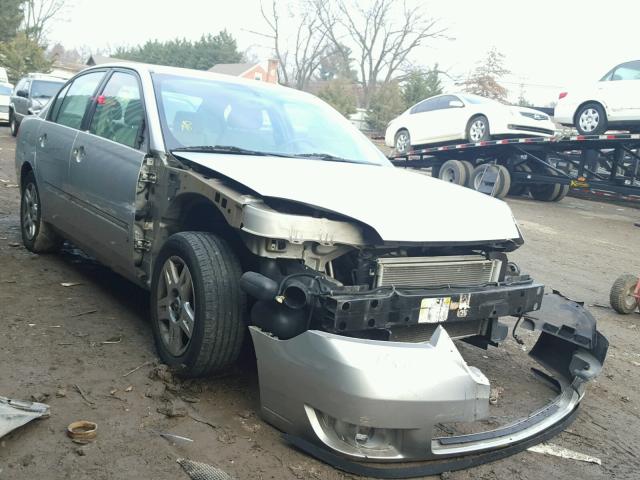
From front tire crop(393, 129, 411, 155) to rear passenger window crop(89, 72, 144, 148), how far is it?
1375 cm

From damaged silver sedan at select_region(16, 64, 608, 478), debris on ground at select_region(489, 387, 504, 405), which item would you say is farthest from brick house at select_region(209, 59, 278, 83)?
debris on ground at select_region(489, 387, 504, 405)

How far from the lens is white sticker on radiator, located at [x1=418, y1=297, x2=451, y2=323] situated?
3.17m

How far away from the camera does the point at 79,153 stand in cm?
483

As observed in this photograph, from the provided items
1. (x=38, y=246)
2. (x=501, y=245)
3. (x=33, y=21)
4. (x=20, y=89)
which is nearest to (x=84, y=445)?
(x=501, y=245)

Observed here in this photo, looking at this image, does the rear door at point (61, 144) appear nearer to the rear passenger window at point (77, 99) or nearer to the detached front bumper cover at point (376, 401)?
the rear passenger window at point (77, 99)

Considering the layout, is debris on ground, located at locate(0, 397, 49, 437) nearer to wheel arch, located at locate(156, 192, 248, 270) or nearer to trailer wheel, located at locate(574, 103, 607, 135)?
wheel arch, located at locate(156, 192, 248, 270)

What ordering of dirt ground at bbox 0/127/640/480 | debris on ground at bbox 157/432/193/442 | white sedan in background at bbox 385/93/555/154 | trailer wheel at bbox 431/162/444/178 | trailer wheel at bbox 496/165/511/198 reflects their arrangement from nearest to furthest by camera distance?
1. dirt ground at bbox 0/127/640/480
2. debris on ground at bbox 157/432/193/442
3. trailer wheel at bbox 496/165/511/198
4. white sedan in background at bbox 385/93/555/154
5. trailer wheel at bbox 431/162/444/178

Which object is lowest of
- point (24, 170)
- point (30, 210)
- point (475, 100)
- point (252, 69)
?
point (30, 210)

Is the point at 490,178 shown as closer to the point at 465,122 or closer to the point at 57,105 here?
the point at 465,122

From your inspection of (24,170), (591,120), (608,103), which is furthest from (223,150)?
(591,120)

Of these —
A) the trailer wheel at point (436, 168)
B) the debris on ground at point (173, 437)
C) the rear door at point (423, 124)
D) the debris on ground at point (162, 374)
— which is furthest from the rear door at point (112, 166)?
the trailer wheel at point (436, 168)

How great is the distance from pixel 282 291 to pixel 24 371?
159cm

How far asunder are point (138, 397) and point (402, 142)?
15696 millimetres

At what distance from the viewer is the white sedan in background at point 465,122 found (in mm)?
15617
